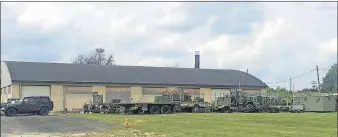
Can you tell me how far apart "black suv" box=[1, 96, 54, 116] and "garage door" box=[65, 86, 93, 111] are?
1695 cm

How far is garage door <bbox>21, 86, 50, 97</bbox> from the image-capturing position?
59200 mm

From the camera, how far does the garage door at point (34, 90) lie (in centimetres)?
5920

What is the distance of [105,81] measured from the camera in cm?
6512

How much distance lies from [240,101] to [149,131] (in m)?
31.2

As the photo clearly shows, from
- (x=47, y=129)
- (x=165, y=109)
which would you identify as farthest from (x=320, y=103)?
(x=47, y=129)

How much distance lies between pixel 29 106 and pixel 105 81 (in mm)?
22326

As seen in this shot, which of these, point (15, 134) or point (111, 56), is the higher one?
point (111, 56)

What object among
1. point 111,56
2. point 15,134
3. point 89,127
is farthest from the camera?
point 111,56

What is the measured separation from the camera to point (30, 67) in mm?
64250

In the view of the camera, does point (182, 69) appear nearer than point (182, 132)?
No

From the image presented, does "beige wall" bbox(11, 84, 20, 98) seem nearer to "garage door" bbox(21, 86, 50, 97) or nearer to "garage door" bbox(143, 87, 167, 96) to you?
"garage door" bbox(21, 86, 50, 97)

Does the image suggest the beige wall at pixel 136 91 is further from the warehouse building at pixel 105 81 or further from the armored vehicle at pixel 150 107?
the armored vehicle at pixel 150 107

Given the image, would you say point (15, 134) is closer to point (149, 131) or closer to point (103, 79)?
point (149, 131)

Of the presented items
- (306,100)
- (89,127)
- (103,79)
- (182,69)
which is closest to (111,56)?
(182,69)
